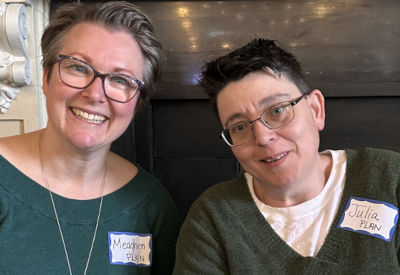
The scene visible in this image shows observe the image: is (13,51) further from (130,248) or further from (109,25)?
(130,248)

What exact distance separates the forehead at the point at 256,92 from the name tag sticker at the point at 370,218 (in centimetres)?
36

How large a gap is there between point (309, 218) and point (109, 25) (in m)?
0.84

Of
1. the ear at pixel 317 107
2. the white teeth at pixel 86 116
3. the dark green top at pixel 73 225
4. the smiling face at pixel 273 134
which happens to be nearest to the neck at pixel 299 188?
the smiling face at pixel 273 134

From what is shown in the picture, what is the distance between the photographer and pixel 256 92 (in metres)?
1.12

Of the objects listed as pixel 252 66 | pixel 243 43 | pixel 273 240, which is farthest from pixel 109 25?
pixel 273 240

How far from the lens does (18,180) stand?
4.17 ft

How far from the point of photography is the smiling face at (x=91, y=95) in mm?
1188

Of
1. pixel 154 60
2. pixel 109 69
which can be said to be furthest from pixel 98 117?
pixel 154 60

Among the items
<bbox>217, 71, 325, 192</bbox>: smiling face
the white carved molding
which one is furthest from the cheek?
the white carved molding

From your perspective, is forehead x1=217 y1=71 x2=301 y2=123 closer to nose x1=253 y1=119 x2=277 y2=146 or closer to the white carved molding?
nose x1=253 y1=119 x2=277 y2=146

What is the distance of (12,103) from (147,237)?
830mm

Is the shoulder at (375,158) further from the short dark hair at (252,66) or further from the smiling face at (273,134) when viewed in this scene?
the short dark hair at (252,66)

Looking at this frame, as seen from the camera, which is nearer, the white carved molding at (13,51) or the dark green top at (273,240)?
the dark green top at (273,240)

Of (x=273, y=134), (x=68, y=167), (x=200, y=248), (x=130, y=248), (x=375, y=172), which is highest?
(x=273, y=134)
